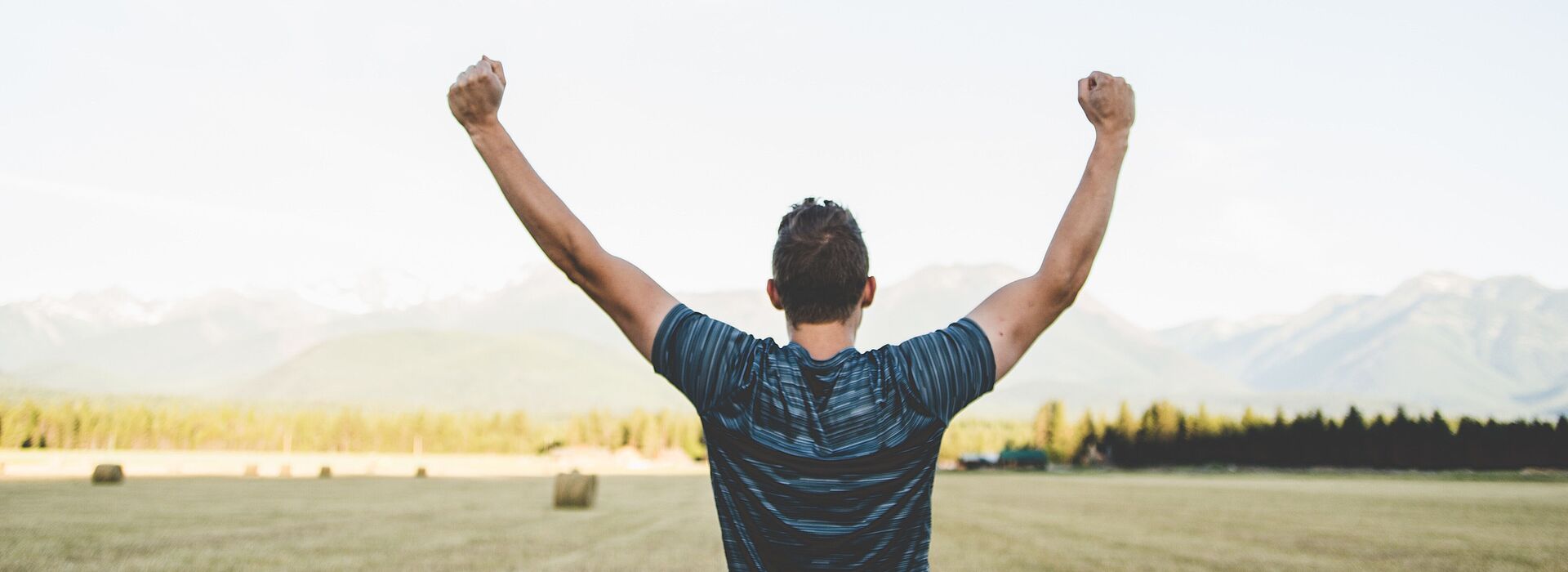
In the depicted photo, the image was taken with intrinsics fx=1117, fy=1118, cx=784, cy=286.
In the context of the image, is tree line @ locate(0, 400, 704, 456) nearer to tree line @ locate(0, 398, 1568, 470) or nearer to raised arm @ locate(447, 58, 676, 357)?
tree line @ locate(0, 398, 1568, 470)

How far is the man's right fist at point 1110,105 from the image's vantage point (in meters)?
3.09

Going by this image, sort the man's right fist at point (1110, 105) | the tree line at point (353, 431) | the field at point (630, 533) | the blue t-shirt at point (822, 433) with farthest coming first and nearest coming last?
the tree line at point (353, 431), the field at point (630, 533), the man's right fist at point (1110, 105), the blue t-shirt at point (822, 433)

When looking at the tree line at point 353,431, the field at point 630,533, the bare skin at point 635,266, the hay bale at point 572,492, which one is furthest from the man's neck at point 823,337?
the tree line at point 353,431

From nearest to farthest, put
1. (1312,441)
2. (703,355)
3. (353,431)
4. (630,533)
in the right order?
1. (703,355)
2. (630,533)
3. (1312,441)
4. (353,431)

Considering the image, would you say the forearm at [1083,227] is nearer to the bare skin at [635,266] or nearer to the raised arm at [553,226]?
the bare skin at [635,266]

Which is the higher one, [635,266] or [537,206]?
[537,206]

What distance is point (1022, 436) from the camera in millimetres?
170750

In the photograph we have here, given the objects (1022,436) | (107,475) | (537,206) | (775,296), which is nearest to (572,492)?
(107,475)

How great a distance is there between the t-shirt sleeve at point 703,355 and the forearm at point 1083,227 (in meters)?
0.79

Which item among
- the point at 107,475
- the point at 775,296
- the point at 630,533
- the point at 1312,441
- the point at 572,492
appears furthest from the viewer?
the point at 1312,441

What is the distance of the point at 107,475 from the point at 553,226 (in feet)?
136

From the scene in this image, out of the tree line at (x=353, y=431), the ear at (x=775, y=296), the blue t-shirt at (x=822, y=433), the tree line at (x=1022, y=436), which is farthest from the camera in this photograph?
the tree line at (x=353, y=431)

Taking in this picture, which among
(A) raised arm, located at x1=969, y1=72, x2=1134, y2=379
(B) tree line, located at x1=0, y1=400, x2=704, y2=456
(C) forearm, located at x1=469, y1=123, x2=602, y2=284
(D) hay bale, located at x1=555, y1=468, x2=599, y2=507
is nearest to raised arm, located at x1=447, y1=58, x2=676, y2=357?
(C) forearm, located at x1=469, y1=123, x2=602, y2=284

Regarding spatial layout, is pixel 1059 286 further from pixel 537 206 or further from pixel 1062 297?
pixel 537 206
